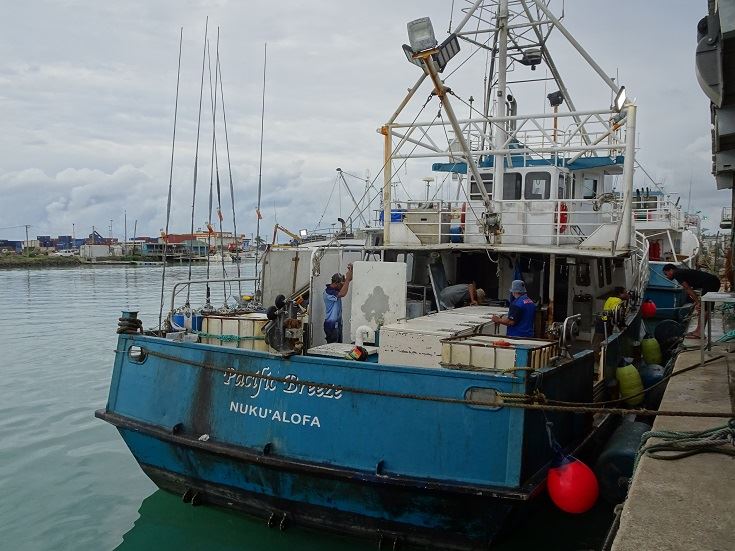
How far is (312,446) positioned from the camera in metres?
6.23

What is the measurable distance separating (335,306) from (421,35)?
383 centimetres

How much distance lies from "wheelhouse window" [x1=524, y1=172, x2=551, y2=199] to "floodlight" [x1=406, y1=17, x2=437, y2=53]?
5040 millimetres

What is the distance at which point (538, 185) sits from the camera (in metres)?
12.0

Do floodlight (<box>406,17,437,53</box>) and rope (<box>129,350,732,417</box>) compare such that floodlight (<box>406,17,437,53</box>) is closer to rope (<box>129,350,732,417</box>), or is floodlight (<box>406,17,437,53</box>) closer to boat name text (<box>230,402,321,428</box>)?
rope (<box>129,350,732,417</box>)

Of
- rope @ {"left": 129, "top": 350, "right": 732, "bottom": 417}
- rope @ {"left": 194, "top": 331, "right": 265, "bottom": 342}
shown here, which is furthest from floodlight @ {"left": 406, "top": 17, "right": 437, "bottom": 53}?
rope @ {"left": 129, "top": 350, "right": 732, "bottom": 417}

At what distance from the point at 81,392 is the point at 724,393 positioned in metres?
12.6

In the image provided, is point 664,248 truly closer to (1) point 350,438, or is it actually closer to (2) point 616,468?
(2) point 616,468

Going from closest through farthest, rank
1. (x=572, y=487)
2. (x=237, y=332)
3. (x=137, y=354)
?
1. (x=572, y=487)
2. (x=137, y=354)
3. (x=237, y=332)

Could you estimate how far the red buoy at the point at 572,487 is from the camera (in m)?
5.80

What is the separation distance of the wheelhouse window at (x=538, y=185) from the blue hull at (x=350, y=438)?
5.37 metres

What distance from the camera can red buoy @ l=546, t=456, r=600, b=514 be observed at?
19.0 feet

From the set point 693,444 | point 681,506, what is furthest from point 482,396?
point 681,506

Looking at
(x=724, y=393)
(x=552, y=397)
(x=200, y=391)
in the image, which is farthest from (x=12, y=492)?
(x=724, y=393)

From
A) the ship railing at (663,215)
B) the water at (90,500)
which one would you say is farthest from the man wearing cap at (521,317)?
the ship railing at (663,215)
